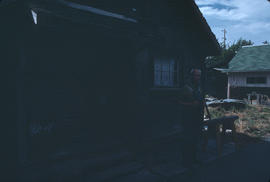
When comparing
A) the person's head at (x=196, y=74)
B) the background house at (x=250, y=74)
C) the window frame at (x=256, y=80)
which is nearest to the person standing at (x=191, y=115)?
the person's head at (x=196, y=74)

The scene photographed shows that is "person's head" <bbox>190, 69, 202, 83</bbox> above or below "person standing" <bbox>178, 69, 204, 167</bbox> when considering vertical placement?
above

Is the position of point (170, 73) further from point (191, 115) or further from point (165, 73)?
point (191, 115)

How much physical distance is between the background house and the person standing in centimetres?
1892

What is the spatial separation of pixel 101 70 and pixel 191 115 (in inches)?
118

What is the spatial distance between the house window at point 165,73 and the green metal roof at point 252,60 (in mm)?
17196

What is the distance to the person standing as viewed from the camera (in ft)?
15.6

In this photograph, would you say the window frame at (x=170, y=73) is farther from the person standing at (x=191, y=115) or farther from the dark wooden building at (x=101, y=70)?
the person standing at (x=191, y=115)

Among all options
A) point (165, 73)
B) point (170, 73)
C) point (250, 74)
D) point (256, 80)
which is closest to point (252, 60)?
point (250, 74)

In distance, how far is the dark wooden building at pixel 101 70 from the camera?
3820mm

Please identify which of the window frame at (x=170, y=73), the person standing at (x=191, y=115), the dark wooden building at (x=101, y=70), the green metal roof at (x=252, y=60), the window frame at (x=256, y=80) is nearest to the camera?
the dark wooden building at (x=101, y=70)

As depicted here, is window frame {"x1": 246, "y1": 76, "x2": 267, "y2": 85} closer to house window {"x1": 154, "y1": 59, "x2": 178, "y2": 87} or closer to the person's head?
house window {"x1": 154, "y1": 59, "x2": 178, "y2": 87}

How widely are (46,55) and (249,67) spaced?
2211 centimetres

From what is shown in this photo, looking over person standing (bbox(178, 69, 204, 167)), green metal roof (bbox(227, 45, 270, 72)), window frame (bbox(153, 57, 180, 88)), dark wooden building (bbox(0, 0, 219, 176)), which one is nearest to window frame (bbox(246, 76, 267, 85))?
green metal roof (bbox(227, 45, 270, 72))

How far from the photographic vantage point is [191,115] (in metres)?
4.82
